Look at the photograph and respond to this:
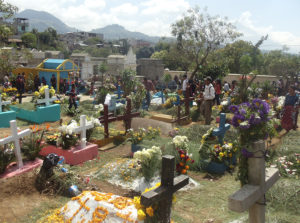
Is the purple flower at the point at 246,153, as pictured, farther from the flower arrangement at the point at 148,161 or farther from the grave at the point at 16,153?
the grave at the point at 16,153

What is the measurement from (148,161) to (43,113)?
7123mm

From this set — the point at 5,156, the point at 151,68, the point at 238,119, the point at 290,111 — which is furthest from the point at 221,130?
the point at 151,68

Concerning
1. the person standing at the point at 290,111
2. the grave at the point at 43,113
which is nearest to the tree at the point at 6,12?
the grave at the point at 43,113

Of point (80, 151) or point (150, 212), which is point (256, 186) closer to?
point (150, 212)

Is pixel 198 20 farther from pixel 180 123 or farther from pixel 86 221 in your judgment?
pixel 86 221

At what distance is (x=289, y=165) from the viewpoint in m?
6.09

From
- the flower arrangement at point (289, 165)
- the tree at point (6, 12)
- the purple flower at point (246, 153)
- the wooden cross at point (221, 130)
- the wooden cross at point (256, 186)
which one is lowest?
the flower arrangement at point (289, 165)

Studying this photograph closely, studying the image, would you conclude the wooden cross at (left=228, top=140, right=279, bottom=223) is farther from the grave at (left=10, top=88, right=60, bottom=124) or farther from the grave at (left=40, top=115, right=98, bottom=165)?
the grave at (left=10, top=88, right=60, bottom=124)

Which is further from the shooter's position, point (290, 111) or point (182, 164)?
point (290, 111)

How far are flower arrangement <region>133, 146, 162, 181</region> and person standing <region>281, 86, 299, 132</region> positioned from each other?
5.75 meters

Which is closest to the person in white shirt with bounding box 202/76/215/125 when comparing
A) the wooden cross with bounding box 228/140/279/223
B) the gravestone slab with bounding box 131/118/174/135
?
the gravestone slab with bounding box 131/118/174/135

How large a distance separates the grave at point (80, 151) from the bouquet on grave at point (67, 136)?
0.11m

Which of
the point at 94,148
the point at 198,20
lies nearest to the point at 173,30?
the point at 198,20

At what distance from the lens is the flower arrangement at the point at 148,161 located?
506cm
